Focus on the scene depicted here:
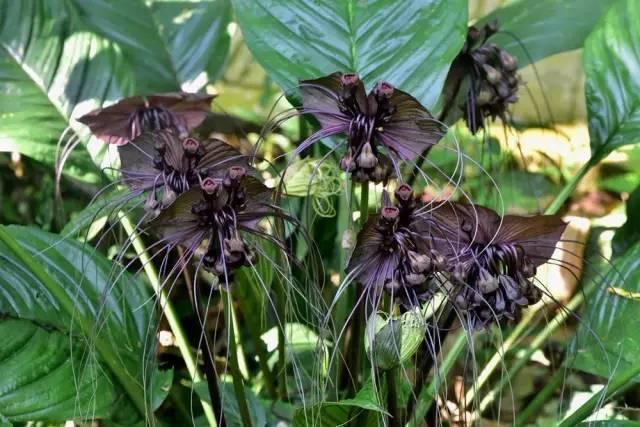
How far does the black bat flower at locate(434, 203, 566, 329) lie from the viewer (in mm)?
557

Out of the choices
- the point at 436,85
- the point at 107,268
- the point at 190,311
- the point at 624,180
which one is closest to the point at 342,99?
the point at 436,85

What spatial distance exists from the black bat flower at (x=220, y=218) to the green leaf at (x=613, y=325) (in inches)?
13.9

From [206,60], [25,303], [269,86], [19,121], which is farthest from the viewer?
[269,86]

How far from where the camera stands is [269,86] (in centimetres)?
184

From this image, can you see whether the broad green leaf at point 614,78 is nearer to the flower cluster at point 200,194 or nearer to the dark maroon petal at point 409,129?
the dark maroon petal at point 409,129

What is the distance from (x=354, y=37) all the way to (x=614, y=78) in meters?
0.31

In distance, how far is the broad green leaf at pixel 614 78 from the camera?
2.87ft

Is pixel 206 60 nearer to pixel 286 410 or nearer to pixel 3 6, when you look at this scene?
pixel 3 6

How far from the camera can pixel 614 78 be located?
0.89 m

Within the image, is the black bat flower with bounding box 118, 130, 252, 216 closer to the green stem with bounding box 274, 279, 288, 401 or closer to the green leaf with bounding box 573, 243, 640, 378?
the green stem with bounding box 274, 279, 288, 401

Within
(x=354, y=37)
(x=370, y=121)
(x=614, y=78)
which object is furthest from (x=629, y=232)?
(x=370, y=121)

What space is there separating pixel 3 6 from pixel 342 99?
587mm

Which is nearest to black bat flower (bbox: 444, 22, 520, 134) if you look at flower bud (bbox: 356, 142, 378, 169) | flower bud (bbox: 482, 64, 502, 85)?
flower bud (bbox: 482, 64, 502, 85)

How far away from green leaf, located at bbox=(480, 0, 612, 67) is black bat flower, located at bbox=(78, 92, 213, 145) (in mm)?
423
